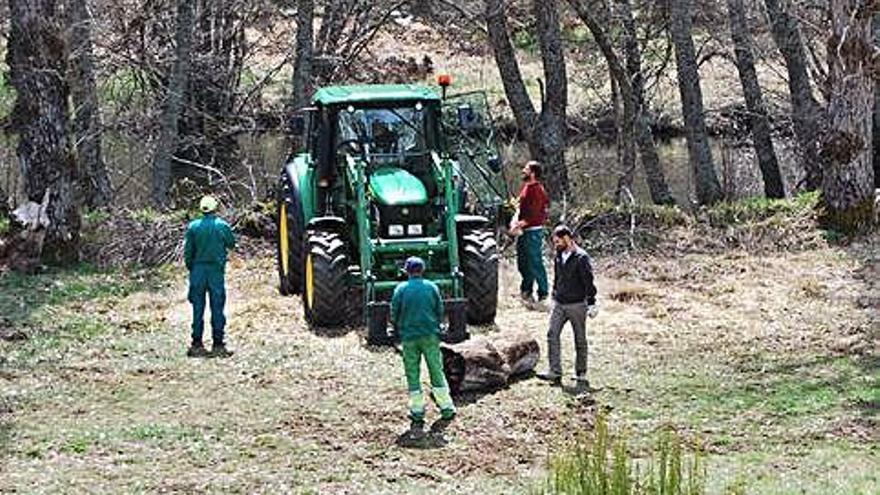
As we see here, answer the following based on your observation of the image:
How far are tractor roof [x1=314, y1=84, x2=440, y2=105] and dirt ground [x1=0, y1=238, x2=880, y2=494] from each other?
2338 mm

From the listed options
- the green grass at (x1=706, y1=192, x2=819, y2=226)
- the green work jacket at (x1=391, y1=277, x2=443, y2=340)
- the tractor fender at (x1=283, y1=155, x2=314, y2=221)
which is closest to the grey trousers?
the green work jacket at (x1=391, y1=277, x2=443, y2=340)

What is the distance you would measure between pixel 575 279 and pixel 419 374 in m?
1.84

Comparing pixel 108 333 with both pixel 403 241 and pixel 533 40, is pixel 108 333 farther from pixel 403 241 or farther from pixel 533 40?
pixel 533 40

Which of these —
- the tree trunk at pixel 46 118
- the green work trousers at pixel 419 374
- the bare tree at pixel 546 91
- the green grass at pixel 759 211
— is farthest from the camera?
the bare tree at pixel 546 91

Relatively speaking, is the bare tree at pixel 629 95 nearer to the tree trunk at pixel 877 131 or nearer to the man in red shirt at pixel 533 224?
the tree trunk at pixel 877 131

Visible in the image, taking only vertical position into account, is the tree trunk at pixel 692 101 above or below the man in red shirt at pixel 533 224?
above

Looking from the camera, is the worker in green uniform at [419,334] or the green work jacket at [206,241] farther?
the green work jacket at [206,241]

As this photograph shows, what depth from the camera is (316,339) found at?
14.2 metres

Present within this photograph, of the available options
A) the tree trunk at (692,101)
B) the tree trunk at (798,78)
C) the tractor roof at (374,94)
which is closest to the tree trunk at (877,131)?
the tree trunk at (798,78)

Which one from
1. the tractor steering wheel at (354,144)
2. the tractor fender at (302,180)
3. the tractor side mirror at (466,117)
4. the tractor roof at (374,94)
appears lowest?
the tractor fender at (302,180)

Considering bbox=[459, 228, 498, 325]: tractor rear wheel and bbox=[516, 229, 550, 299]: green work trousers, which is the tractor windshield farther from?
bbox=[516, 229, 550, 299]: green work trousers

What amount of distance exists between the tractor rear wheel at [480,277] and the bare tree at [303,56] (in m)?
9.33

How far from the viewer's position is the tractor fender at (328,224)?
1499 cm

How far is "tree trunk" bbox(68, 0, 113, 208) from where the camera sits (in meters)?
23.2
